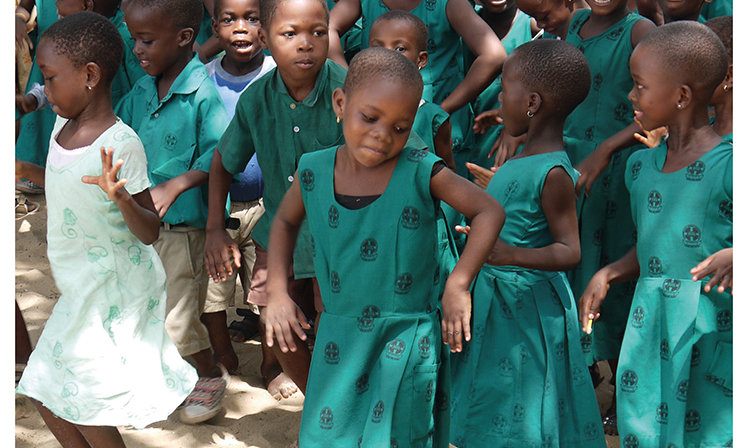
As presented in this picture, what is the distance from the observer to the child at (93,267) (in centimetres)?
269

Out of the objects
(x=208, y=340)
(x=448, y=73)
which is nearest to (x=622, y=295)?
(x=448, y=73)

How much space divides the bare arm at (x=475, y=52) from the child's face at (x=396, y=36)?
374 millimetres

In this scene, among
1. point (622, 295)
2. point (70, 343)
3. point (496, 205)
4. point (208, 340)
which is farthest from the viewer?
point (208, 340)

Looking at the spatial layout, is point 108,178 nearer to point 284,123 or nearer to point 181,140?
point 284,123

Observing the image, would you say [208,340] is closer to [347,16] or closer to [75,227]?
[75,227]

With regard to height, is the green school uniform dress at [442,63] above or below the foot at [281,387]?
above

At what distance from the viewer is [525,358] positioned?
8.89ft

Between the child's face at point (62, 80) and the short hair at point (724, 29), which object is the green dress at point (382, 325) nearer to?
the child's face at point (62, 80)

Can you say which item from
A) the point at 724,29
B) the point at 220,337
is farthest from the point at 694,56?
the point at 220,337

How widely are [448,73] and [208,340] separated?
5.77 feet

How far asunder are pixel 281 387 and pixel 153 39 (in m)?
1.72

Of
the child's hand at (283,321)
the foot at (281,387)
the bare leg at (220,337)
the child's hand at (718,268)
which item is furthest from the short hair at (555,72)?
the bare leg at (220,337)

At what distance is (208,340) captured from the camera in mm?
3791

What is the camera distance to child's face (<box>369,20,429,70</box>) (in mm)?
3475
